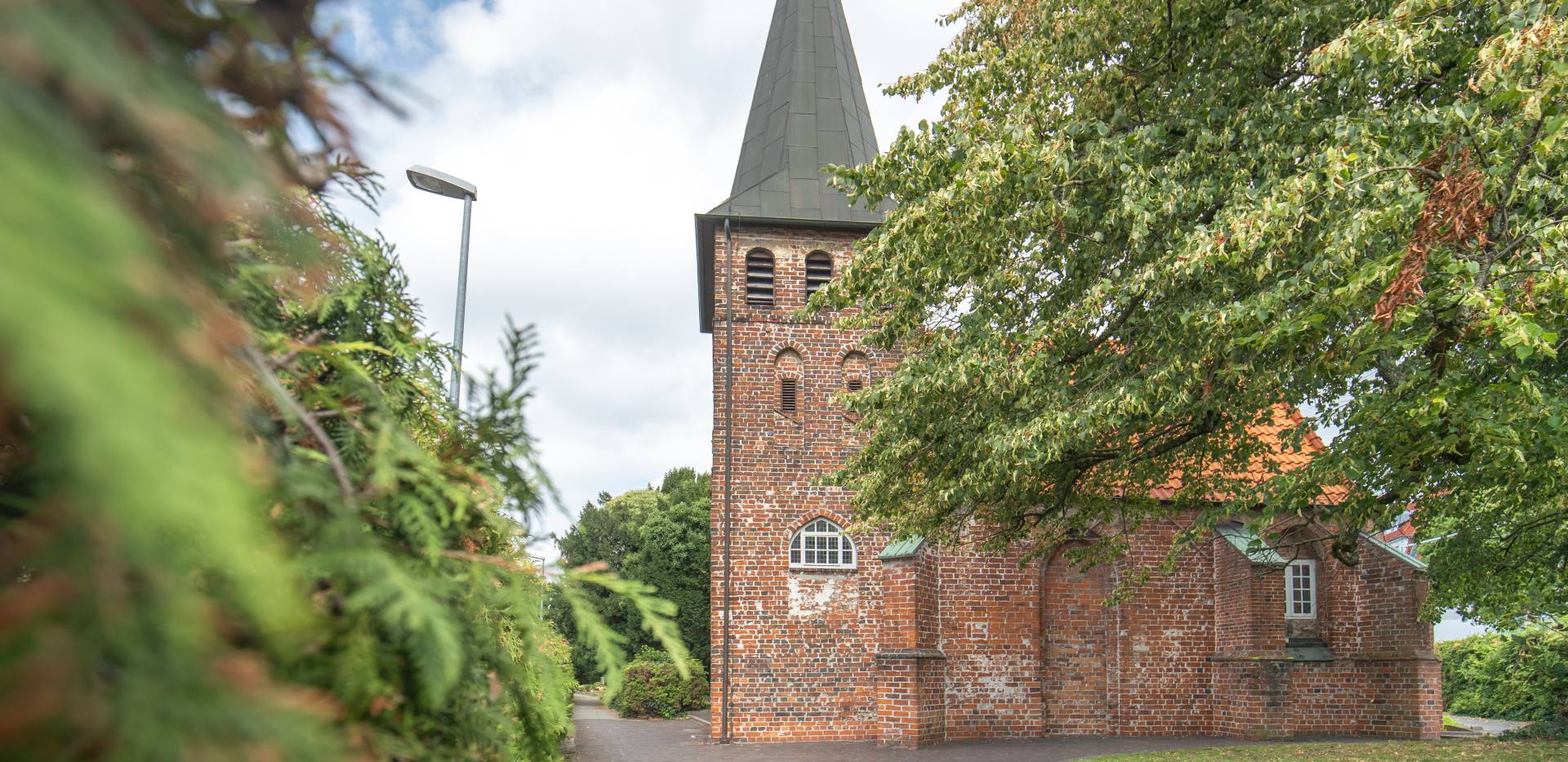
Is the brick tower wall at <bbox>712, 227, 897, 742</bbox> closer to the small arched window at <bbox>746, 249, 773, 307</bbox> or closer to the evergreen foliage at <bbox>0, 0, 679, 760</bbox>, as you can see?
the small arched window at <bbox>746, 249, 773, 307</bbox>

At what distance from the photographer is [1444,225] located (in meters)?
6.68

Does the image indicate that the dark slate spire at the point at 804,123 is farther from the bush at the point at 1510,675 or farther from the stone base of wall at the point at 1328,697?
the bush at the point at 1510,675

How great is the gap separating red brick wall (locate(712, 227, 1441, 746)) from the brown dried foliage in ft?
38.4

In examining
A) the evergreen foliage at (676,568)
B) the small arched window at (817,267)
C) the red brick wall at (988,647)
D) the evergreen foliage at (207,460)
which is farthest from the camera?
the evergreen foliage at (676,568)

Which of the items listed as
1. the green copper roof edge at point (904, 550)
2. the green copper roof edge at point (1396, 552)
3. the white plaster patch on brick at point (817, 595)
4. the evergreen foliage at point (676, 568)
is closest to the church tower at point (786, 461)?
the white plaster patch on brick at point (817, 595)

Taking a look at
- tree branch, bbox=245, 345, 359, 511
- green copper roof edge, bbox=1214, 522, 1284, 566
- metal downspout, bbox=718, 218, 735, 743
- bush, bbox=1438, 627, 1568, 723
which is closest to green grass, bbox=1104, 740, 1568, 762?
green copper roof edge, bbox=1214, 522, 1284, 566

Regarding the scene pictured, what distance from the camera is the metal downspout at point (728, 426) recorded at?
1842 cm

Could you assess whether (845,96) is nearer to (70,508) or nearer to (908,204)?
(908,204)

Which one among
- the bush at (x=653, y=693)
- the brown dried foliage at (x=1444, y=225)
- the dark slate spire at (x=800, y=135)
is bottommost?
Result: the bush at (x=653, y=693)

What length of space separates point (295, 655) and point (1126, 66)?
10150 millimetres

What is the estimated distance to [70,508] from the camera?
1.98 ft

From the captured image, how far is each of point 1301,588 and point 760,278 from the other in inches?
486

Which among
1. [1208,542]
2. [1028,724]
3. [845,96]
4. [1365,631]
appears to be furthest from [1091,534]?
[845,96]

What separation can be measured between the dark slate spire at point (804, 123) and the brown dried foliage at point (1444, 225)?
14.0 metres
